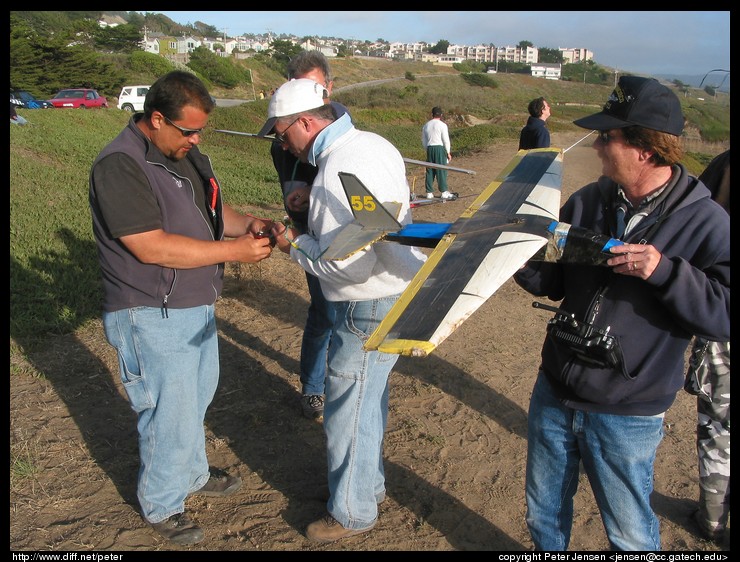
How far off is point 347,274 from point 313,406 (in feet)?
6.57

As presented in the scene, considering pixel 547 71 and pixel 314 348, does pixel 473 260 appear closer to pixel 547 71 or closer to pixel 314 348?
pixel 314 348

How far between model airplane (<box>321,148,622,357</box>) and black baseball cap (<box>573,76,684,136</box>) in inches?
16.5

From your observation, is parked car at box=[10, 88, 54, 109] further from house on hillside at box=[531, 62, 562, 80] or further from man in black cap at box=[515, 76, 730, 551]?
house on hillside at box=[531, 62, 562, 80]

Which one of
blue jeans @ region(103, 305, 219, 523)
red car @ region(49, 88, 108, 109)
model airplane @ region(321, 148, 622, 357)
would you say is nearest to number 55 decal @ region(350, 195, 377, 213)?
model airplane @ region(321, 148, 622, 357)

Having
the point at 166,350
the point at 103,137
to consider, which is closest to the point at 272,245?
the point at 166,350

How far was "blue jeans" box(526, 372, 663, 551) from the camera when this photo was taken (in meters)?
2.20

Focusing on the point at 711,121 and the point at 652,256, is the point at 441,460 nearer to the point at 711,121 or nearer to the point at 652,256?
the point at 652,256

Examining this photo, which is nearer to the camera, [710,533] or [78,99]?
[710,533]

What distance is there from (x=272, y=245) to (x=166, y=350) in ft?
2.55

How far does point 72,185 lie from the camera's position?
11.9m

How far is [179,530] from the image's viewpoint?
3127 mm

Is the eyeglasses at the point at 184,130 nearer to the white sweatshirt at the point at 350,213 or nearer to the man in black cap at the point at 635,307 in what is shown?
the white sweatshirt at the point at 350,213

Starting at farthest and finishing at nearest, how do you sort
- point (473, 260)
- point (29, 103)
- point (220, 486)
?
point (29, 103) → point (220, 486) → point (473, 260)

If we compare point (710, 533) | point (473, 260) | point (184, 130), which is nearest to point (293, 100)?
point (184, 130)
